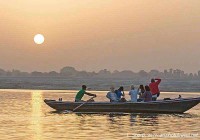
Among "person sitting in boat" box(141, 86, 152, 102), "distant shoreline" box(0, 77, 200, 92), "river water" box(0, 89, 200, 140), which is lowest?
"river water" box(0, 89, 200, 140)

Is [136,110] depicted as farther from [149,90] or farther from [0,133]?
[0,133]

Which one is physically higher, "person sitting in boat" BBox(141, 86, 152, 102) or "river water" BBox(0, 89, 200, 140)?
"person sitting in boat" BBox(141, 86, 152, 102)

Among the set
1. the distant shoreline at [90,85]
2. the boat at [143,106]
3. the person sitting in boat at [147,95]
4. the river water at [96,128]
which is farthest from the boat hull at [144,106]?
the distant shoreline at [90,85]

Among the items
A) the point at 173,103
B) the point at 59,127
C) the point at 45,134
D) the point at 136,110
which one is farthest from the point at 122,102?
the point at 45,134

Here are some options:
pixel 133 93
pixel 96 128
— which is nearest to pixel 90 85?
pixel 133 93

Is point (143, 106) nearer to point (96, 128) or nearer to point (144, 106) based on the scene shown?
point (144, 106)

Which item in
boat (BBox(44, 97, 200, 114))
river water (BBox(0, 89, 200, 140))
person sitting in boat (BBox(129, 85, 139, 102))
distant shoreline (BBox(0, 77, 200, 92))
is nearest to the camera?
river water (BBox(0, 89, 200, 140))

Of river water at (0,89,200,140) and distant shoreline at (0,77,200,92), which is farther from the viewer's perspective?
distant shoreline at (0,77,200,92)

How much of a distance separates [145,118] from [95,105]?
559cm

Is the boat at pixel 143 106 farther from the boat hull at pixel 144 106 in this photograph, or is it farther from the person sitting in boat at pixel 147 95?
the person sitting in boat at pixel 147 95

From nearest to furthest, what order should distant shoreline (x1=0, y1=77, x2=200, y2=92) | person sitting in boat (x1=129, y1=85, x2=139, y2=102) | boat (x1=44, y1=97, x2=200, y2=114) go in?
1. boat (x1=44, y1=97, x2=200, y2=114)
2. person sitting in boat (x1=129, y1=85, x2=139, y2=102)
3. distant shoreline (x1=0, y1=77, x2=200, y2=92)

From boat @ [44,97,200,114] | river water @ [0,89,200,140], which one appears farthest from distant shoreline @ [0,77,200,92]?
river water @ [0,89,200,140]

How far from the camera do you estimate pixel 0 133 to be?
838 inches

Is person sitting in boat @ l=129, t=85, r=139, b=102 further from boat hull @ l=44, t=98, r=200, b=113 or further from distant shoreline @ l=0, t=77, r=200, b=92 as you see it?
distant shoreline @ l=0, t=77, r=200, b=92
